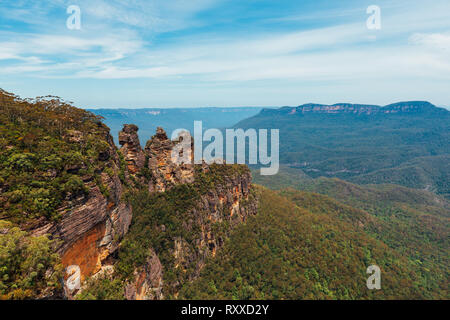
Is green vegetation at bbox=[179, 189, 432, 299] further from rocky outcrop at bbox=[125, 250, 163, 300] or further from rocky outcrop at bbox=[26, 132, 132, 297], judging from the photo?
rocky outcrop at bbox=[26, 132, 132, 297]

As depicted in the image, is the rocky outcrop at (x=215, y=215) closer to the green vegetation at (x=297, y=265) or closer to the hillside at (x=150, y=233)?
the hillside at (x=150, y=233)

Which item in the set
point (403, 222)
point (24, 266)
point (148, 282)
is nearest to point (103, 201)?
point (24, 266)

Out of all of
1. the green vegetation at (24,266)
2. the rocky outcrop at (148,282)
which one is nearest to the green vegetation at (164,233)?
the rocky outcrop at (148,282)

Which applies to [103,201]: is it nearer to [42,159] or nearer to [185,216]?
[42,159]

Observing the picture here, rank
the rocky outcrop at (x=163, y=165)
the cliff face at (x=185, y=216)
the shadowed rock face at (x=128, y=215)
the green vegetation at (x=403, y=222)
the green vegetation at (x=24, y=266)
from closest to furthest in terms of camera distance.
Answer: the green vegetation at (x=24, y=266), the shadowed rock face at (x=128, y=215), the cliff face at (x=185, y=216), the rocky outcrop at (x=163, y=165), the green vegetation at (x=403, y=222)

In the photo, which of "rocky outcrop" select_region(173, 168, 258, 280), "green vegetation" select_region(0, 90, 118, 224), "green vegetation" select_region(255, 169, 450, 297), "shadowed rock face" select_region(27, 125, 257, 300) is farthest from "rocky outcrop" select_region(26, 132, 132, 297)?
"green vegetation" select_region(255, 169, 450, 297)
